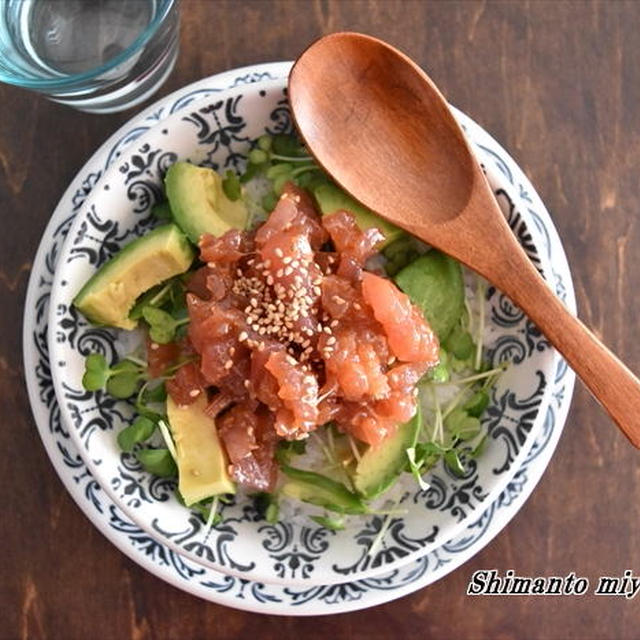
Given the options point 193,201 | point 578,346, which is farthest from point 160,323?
point 578,346

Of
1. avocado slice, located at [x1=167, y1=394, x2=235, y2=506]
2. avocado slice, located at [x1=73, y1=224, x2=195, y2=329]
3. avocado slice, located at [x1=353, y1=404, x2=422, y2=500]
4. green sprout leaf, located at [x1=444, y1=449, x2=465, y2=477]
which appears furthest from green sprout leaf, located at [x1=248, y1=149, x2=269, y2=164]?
green sprout leaf, located at [x1=444, y1=449, x2=465, y2=477]

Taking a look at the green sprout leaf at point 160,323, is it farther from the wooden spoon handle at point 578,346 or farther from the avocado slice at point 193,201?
the wooden spoon handle at point 578,346

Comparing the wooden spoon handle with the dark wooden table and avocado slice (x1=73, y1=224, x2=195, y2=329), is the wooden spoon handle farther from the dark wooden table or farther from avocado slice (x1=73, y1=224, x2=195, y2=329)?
avocado slice (x1=73, y1=224, x2=195, y2=329)

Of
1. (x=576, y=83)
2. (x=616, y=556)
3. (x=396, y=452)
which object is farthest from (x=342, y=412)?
(x=576, y=83)

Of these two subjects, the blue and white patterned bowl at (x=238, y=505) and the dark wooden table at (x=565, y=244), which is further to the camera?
the dark wooden table at (x=565, y=244)

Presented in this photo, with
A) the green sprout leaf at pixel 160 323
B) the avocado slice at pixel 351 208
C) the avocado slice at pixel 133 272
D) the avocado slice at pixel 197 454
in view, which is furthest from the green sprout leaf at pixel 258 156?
the avocado slice at pixel 197 454

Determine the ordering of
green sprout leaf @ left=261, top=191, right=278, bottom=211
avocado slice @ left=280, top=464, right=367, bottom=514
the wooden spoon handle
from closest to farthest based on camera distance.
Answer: the wooden spoon handle → avocado slice @ left=280, top=464, right=367, bottom=514 → green sprout leaf @ left=261, top=191, right=278, bottom=211
